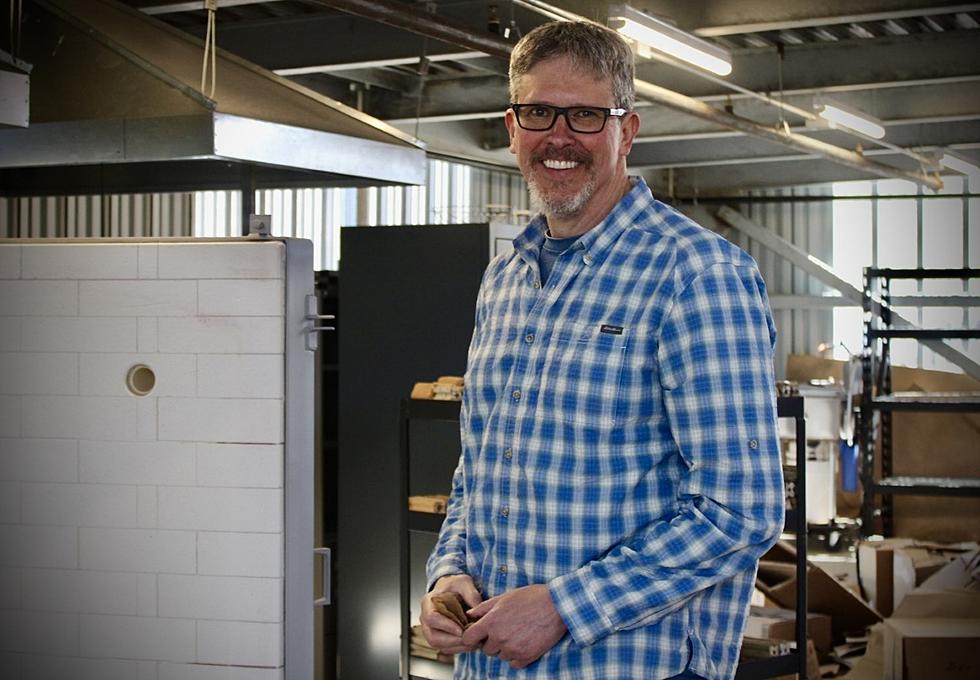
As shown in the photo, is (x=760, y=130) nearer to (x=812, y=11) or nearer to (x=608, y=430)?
(x=812, y=11)

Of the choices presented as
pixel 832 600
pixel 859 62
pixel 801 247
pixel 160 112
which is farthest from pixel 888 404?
pixel 801 247

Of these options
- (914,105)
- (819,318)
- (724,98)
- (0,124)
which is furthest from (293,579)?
(819,318)

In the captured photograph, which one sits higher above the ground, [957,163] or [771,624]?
[957,163]

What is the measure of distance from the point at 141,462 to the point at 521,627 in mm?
1165

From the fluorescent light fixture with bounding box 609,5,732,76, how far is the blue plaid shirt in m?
3.19

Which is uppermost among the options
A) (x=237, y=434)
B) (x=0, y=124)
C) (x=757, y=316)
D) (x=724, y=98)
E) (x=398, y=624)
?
(x=724, y=98)

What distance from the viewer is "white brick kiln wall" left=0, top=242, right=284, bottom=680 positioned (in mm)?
2291

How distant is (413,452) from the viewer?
4.62 m

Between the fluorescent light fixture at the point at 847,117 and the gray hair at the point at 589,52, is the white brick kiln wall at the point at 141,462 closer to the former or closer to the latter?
the gray hair at the point at 589,52

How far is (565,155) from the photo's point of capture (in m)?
1.53

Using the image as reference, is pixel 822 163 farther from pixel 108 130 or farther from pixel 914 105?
pixel 108 130

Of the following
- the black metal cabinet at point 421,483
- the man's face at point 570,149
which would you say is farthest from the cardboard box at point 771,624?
the man's face at point 570,149

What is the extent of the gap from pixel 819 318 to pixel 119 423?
12.0 metres

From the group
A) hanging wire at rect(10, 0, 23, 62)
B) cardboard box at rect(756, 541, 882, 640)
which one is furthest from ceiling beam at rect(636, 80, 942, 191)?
hanging wire at rect(10, 0, 23, 62)
